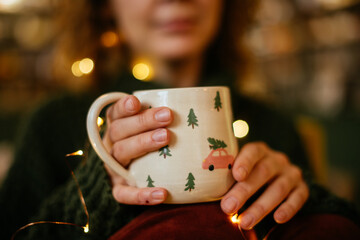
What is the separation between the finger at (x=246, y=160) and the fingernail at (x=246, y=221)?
6 cm

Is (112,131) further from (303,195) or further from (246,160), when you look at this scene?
(303,195)

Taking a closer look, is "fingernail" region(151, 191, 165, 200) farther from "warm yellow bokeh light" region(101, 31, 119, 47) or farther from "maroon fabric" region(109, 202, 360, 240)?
"warm yellow bokeh light" region(101, 31, 119, 47)

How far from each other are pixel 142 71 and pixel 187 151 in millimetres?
683

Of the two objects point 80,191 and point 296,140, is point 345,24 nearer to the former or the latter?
point 296,140

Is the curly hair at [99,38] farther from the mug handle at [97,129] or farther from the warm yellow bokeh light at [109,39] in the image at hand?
the mug handle at [97,129]

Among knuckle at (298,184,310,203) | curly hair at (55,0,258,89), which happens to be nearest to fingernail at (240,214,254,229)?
knuckle at (298,184,310,203)

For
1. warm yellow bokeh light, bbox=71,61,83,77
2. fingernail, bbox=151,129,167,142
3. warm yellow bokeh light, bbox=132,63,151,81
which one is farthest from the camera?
warm yellow bokeh light, bbox=71,61,83,77

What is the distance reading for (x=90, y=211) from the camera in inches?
19.1

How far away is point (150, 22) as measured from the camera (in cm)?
93

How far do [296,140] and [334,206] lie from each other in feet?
1.84

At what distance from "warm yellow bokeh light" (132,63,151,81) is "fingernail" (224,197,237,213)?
65 cm

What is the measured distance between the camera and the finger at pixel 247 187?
0.42 metres

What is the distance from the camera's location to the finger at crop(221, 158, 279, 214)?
0.42m

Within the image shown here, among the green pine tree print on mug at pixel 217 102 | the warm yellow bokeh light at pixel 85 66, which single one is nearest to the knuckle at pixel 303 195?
the green pine tree print on mug at pixel 217 102
